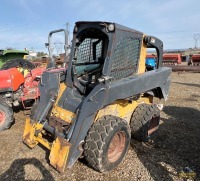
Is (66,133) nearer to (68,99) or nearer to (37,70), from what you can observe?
(68,99)

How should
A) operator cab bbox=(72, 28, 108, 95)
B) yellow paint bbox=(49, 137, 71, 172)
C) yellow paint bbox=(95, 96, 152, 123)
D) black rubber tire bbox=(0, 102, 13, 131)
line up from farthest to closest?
black rubber tire bbox=(0, 102, 13, 131)
operator cab bbox=(72, 28, 108, 95)
yellow paint bbox=(95, 96, 152, 123)
yellow paint bbox=(49, 137, 71, 172)

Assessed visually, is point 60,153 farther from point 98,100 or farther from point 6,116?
point 6,116

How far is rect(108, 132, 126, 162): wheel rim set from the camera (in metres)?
3.92

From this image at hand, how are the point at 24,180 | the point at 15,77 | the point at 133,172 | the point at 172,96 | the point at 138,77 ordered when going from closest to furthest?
the point at 24,180 < the point at 133,172 < the point at 138,77 < the point at 15,77 < the point at 172,96

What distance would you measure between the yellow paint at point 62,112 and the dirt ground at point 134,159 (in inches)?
28.3

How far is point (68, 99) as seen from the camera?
427 cm

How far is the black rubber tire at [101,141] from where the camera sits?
11.6 feet

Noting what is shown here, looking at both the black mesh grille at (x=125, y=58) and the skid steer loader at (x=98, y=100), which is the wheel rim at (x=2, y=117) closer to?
the skid steer loader at (x=98, y=100)

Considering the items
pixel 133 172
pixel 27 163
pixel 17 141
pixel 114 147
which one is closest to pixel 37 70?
pixel 17 141

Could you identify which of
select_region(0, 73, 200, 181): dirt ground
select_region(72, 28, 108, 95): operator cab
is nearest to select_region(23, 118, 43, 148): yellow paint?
select_region(0, 73, 200, 181): dirt ground

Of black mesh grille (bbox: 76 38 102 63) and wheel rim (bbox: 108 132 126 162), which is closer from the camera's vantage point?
wheel rim (bbox: 108 132 126 162)

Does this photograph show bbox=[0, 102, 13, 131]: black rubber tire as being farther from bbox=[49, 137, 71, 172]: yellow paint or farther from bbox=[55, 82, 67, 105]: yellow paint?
bbox=[49, 137, 71, 172]: yellow paint

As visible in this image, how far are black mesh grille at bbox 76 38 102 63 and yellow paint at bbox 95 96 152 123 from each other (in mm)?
1070

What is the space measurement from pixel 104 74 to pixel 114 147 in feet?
3.94
